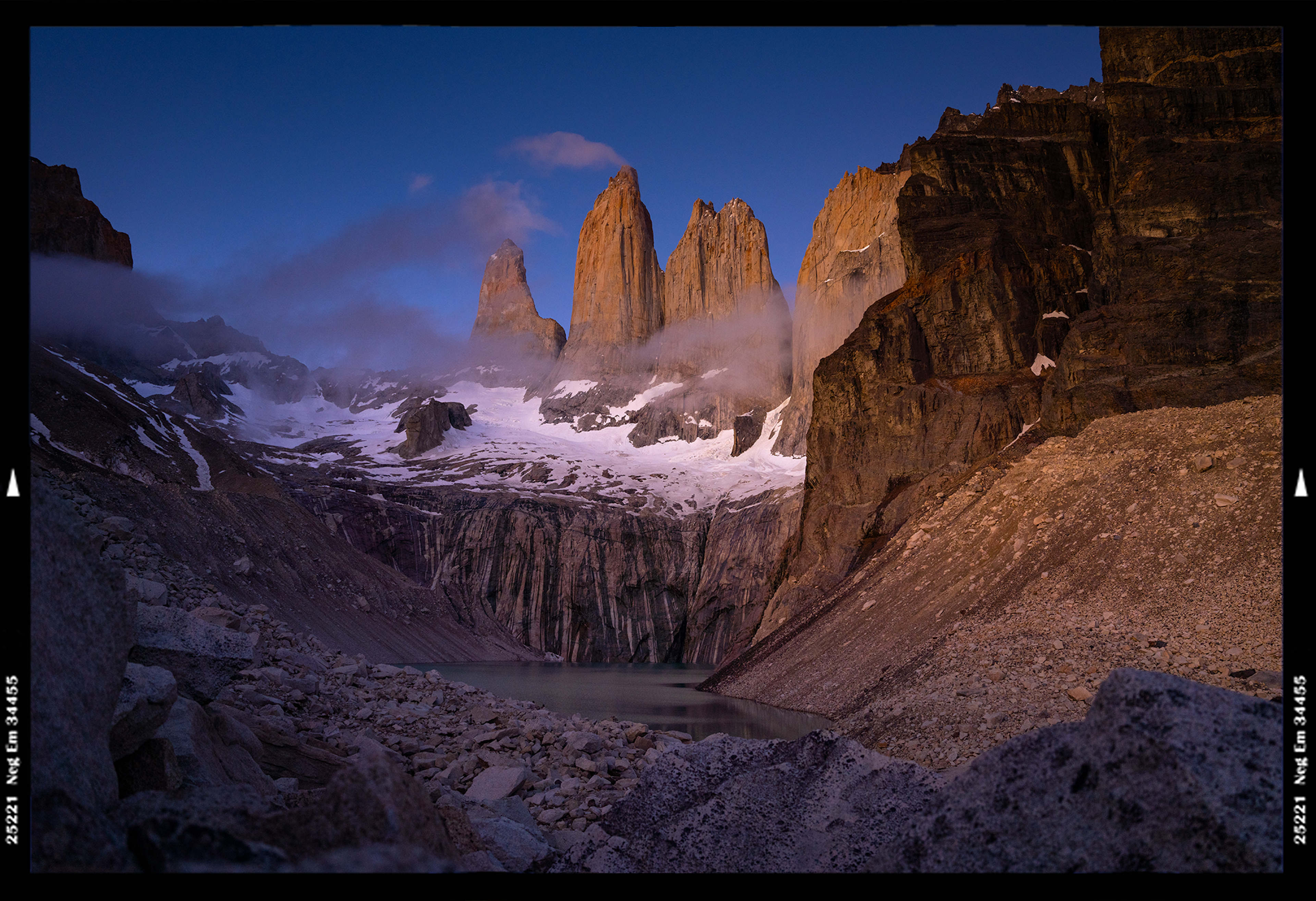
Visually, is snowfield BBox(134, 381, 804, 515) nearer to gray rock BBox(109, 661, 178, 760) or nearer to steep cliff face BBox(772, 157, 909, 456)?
steep cliff face BBox(772, 157, 909, 456)

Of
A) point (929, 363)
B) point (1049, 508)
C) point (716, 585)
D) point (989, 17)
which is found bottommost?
point (716, 585)

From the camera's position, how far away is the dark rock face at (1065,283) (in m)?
33.2

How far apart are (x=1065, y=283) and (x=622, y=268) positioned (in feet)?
309

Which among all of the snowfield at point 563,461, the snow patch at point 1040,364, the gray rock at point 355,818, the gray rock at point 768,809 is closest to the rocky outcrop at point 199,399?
the snowfield at point 563,461

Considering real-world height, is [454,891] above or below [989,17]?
below

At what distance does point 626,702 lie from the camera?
96.6 ft

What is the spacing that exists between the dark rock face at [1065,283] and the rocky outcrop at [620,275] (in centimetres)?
8231

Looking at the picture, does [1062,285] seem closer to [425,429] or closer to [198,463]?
[198,463]

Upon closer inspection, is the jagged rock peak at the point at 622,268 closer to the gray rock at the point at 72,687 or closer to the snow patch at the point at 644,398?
the snow patch at the point at 644,398

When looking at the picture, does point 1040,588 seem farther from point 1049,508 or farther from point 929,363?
point 929,363

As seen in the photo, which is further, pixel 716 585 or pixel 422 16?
pixel 716 585

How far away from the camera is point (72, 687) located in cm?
449


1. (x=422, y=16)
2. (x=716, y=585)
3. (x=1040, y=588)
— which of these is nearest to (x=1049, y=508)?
(x=1040, y=588)

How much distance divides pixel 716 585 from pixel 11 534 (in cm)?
7336
